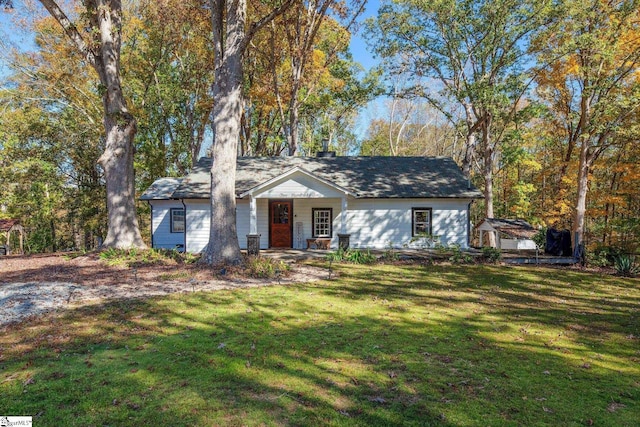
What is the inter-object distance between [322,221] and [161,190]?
9.09 meters

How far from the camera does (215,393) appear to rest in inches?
145

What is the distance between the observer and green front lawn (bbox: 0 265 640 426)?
340 centimetres

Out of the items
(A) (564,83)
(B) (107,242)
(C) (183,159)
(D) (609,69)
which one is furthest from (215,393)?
(C) (183,159)

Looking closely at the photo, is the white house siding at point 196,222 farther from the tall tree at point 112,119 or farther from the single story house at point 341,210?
the tall tree at point 112,119

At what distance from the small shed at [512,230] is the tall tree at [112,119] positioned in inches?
579

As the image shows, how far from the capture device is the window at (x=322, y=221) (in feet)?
56.0

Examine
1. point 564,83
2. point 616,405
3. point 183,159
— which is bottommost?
point 616,405

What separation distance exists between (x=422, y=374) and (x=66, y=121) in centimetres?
2608

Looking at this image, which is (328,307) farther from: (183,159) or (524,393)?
(183,159)

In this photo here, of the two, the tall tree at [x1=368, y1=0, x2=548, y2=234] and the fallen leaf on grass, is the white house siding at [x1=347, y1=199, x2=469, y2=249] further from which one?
the fallen leaf on grass

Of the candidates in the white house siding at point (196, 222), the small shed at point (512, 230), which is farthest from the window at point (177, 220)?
the small shed at point (512, 230)

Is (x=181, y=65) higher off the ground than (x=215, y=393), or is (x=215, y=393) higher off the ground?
(x=181, y=65)

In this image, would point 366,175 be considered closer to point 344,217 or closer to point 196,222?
point 344,217

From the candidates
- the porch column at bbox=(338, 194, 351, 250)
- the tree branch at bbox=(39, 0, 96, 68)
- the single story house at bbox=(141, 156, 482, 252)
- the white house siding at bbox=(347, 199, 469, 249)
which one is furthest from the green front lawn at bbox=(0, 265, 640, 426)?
the tree branch at bbox=(39, 0, 96, 68)
